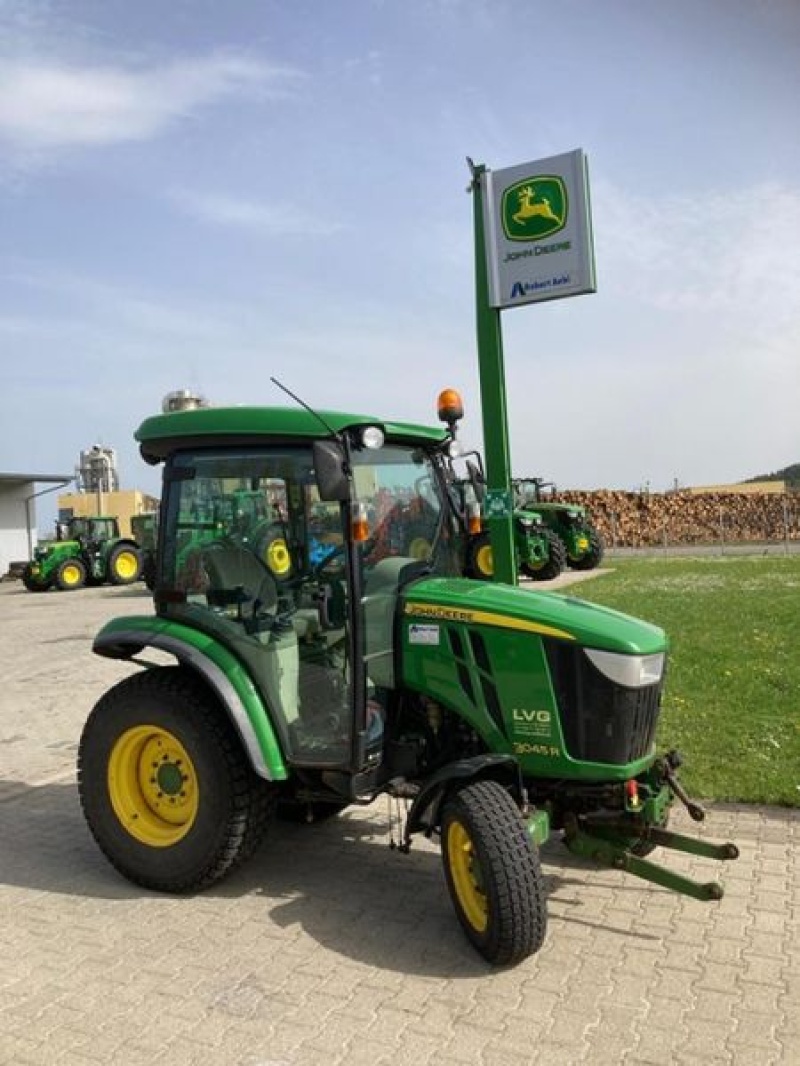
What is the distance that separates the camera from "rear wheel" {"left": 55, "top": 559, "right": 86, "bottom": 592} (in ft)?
78.5

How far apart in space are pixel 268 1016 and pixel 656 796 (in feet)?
5.59

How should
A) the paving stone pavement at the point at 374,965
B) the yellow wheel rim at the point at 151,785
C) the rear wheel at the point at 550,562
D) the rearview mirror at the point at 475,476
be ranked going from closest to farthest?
the paving stone pavement at the point at 374,965 < the yellow wheel rim at the point at 151,785 < the rearview mirror at the point at 475,476 < the rear wheel at the point at 550,562

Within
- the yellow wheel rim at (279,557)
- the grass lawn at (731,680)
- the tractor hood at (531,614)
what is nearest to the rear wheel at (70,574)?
the grass lawn at (731,680)

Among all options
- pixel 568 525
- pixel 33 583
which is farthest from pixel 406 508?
pixel 33 583

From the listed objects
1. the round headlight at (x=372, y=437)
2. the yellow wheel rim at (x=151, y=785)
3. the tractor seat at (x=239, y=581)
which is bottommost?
the yellow wheel rim at (x=151, y=785)

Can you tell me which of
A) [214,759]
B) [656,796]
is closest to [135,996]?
[214,759]

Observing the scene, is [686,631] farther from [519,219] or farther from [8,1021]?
[8,1021]

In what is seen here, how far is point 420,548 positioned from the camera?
4.37 m

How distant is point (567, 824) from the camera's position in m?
3.89

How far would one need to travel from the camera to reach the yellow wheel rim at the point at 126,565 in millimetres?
24328

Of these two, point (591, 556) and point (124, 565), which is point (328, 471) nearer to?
point (591, 556)

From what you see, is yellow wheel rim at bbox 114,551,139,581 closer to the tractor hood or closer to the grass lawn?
the grass lawn

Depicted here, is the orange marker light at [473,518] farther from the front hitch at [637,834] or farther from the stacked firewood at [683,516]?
the stacked firewood at [683,516]

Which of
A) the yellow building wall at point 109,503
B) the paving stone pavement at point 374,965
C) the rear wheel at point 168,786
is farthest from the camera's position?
the yellow building wall at point 109,503
